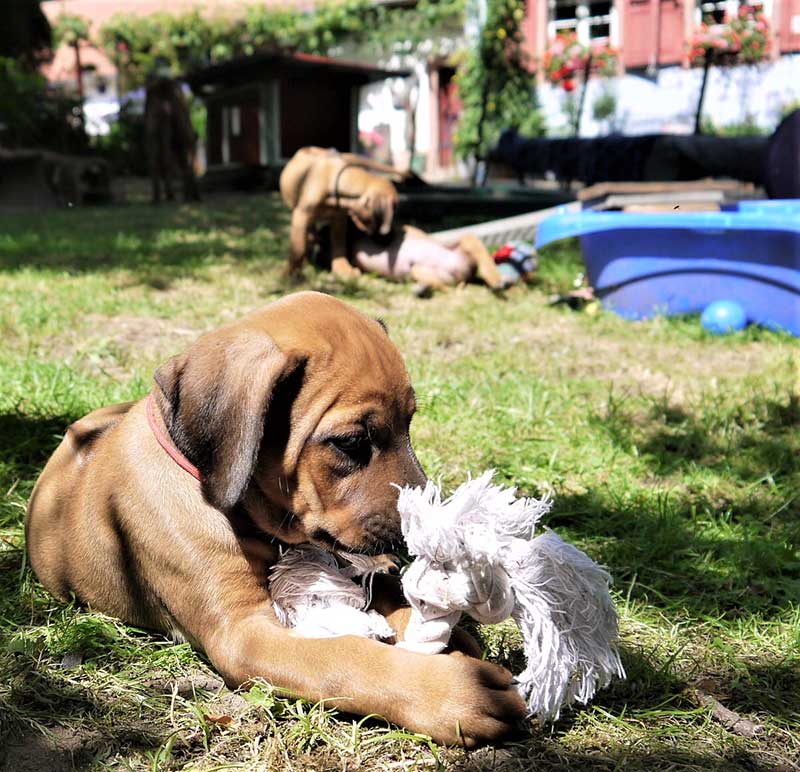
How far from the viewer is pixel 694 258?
21.2ft

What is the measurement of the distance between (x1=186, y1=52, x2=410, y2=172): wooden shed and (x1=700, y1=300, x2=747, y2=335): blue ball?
1660cm

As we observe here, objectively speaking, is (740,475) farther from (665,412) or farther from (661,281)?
(661,281)

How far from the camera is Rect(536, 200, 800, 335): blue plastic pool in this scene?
238 inches

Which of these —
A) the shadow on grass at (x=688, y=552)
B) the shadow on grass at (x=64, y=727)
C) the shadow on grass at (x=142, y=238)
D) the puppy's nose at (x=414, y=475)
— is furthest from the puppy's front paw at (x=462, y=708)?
the shadow on grass at (x=142, y=238)

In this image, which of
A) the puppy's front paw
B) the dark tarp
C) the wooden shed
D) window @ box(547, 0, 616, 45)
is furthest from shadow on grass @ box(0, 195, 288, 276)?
window @ box(547, 0, 616, 45)

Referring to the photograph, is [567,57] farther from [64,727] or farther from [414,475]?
[64,727]

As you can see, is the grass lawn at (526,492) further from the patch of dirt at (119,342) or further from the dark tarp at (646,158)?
the dark tarp at (646,158)

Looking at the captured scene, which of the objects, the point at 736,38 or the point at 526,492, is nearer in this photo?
the point at 526,492

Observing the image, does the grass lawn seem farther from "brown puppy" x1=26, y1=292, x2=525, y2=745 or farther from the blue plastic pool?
the blue plastic pool

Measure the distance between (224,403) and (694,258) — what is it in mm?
4988

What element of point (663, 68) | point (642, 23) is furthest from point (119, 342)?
point (642, 23)

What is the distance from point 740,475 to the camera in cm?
397

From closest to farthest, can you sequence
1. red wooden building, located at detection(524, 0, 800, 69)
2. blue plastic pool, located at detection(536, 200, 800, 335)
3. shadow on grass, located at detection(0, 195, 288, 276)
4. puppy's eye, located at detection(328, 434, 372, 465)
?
puppy's eye, located at detection(328, 434, 372, 465)
blue plastic pool, located at detection(536, 200, 800, 335)
shadow on grass, located at detection(0, 195, 288, 276)
red wooden building, located at detection(524, 0, 800, 69)

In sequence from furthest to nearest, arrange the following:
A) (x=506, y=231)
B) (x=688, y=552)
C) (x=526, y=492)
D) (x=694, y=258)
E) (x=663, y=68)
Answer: (x=663, y=68) < (x=506, y=231) < (x=694, y=258) < (x=526, y=492) < (x=688, y=552)
